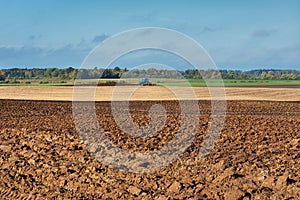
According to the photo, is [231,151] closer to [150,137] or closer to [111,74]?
[150,137]

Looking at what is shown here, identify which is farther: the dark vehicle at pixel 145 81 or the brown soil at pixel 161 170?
the dark vehicle at pixel 145 81

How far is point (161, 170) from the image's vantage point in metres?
10.2

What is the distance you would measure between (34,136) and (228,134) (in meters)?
5.68

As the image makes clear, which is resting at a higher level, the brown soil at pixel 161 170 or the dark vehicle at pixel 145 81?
the dark vehicle at pixel 145 81

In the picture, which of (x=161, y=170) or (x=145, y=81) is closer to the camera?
(x=161, y=170)

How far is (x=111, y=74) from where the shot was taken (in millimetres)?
67438

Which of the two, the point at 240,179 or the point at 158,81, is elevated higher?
the point at 158,81

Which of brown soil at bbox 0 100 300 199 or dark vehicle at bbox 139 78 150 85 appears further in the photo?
dark vehicle at bbox 139 78 150 85

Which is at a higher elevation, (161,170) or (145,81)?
(145,81)

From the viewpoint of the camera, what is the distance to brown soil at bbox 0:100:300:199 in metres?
8.48

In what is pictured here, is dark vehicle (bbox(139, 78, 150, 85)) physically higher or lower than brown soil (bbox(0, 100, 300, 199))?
higher

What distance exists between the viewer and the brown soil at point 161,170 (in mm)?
8477

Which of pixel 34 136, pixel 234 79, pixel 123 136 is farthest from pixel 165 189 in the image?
pixel 234 79

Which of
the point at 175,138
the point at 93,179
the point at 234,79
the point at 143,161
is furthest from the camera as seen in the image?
the point at 234,79
